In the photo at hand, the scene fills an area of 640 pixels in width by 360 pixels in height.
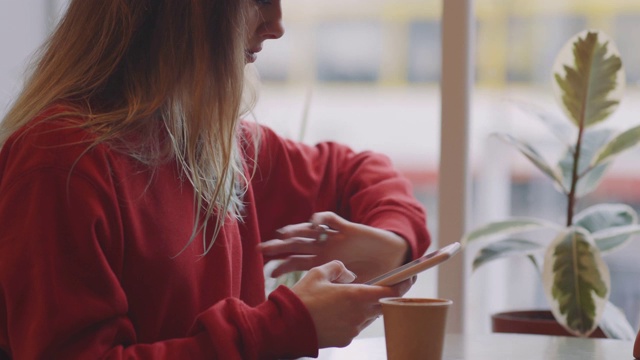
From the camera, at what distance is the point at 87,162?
38.6 inches

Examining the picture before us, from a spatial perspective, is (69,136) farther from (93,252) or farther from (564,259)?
(564,259)

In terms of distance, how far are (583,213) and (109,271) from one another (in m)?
1.45

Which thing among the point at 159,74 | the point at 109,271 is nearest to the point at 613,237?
the point at 159,74

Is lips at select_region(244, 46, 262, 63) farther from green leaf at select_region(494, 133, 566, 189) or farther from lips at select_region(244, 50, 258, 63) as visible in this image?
green leaf at select_region(494, 133, 566, 189)

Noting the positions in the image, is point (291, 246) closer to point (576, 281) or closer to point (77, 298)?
point (77, 298)

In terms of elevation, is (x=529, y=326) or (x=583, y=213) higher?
(x=583, y=213)

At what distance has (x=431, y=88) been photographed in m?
2.93

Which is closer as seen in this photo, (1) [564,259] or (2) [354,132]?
(1) [564,259]

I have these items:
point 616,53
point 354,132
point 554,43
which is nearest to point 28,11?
point 354,132

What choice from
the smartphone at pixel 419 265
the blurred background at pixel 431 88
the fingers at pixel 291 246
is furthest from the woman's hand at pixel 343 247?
the blurred background at pixel 431 88

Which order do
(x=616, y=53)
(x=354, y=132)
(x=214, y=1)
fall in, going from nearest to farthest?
(x=214, y=1), (x=616, y=53), (x=354, y=132)

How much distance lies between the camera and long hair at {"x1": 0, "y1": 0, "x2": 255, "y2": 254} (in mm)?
1103

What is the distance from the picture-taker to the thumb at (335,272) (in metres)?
1.03

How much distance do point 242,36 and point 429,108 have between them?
1.75 meters
